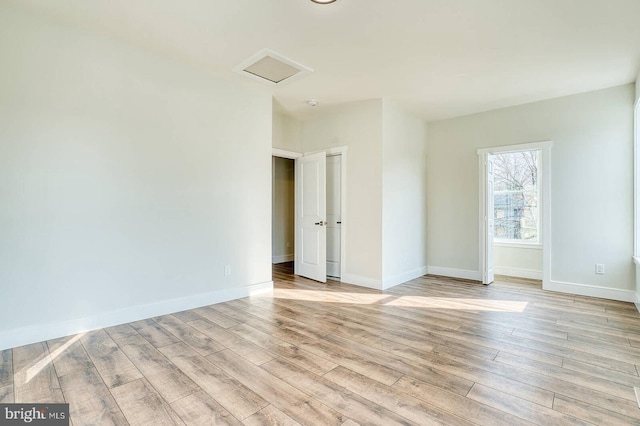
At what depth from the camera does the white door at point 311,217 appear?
16.3ft

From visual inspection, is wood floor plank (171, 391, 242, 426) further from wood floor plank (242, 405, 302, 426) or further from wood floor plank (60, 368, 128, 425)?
wood floor plank (60, 368, 128, 425)

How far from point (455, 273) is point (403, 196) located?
161cm

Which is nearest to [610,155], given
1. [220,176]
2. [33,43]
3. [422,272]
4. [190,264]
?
[422,272]

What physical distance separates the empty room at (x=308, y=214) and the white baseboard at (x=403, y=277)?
53mm

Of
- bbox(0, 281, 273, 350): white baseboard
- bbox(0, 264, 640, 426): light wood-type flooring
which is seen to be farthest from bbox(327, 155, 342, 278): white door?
bbox(0, 264, 640, 426): light wood-type flooring

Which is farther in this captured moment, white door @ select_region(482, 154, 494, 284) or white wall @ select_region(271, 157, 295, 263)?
white wall @ select_region(271, 157, 295, 263)

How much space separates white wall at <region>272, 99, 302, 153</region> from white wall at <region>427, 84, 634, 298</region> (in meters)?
2.74

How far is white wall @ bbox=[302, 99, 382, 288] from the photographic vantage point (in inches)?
179

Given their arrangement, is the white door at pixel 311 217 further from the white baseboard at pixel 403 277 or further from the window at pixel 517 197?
the window at pixel 517 197

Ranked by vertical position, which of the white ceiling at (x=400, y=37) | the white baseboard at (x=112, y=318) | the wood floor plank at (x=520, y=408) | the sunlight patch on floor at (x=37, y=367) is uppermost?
the white ceiling at (x=400, y=37)

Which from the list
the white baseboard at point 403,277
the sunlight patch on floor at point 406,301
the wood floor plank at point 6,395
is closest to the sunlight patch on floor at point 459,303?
the sunlight patch on floor at point 406,301

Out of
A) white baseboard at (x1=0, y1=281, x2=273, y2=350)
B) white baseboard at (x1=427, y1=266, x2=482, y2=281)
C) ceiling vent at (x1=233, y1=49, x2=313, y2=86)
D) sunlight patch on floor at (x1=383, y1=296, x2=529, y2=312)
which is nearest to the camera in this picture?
white baseboard at (x1=0, y1=281, x2=273, y2=350)

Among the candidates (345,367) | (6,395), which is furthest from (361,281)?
(6,395)

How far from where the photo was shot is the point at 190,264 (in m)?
3.56
